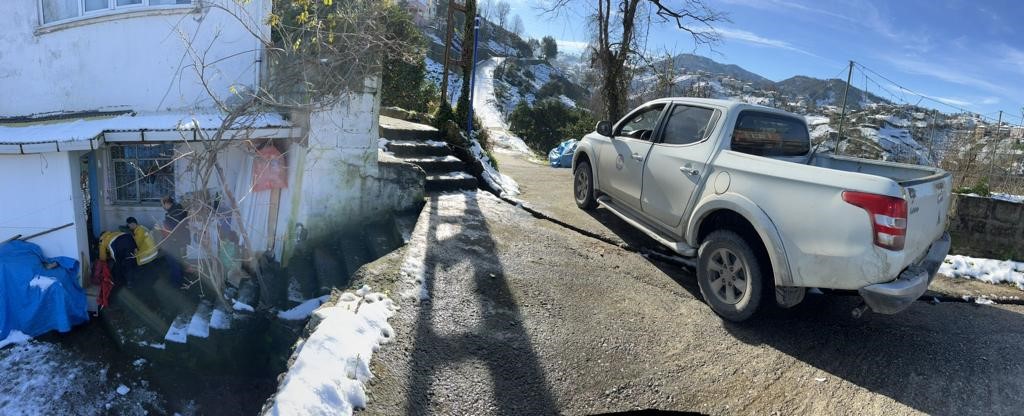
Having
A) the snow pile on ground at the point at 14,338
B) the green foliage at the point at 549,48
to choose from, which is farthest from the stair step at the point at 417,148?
the green foliage at the point at 549,48

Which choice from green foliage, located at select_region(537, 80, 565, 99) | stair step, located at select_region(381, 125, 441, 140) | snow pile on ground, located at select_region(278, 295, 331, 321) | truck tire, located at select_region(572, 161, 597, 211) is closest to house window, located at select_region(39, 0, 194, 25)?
stair step, located at select_region(381, 125, 441, 140)

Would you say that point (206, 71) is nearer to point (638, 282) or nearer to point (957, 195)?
point (638, 282)

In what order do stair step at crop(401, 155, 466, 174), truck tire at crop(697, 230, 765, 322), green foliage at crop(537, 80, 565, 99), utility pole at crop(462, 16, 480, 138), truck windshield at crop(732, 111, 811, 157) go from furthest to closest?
Answer: green foliage at crop(537, 80, 565, 99) → utility pole at crop(462, 16, 480, 138) → stair step at crop(401, 155, 466, 174) → truck windshield at crop(732, 111, 811, 157) → truck tire at crop(697, 230, 765, 322)

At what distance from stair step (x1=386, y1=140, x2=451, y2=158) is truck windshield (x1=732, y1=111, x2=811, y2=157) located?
4949 millimetres

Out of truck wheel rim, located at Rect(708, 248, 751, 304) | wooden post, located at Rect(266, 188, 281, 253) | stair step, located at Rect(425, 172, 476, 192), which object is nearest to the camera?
truck wheel rim, located at Rect(708, 248, 751, 304)

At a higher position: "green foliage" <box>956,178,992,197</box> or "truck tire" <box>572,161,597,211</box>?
"green foliage" <box>956,178,992,197</box>

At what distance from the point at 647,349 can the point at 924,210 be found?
6.80 feet

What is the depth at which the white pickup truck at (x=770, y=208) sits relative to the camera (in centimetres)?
330

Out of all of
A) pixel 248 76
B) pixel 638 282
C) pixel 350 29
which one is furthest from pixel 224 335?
pixel 638 282

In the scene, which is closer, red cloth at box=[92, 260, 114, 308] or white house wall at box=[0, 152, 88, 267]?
red cloth at box=[92, 260, 114, 308]

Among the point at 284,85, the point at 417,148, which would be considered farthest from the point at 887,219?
the point at 417,148

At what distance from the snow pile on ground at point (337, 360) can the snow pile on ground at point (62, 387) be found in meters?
3.05

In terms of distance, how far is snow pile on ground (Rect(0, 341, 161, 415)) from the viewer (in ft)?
17.1

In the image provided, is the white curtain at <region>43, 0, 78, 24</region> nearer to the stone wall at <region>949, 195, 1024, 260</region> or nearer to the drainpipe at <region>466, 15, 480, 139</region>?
the drainpipe at <region>466, 15, 480, 139</region>
